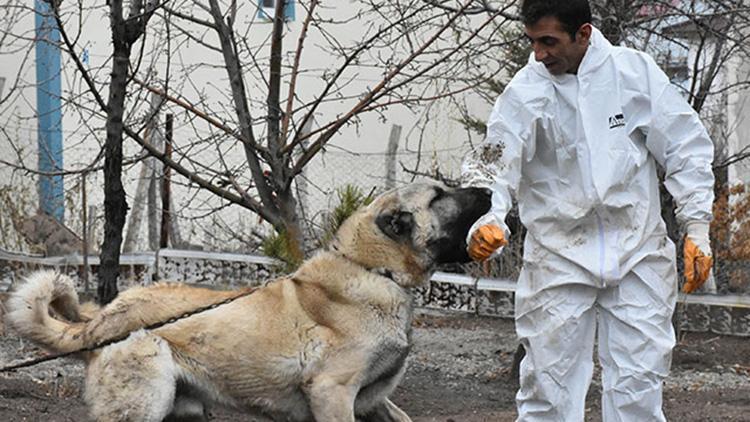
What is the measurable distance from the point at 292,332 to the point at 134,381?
74cm

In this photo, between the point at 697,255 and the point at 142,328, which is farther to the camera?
the point at 142,328

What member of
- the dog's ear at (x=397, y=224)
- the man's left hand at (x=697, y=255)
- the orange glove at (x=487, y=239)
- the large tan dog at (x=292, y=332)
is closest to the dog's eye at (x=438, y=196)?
the large tan dog at (x=292, y=332)

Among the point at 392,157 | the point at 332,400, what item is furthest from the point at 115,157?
the point at 392,157

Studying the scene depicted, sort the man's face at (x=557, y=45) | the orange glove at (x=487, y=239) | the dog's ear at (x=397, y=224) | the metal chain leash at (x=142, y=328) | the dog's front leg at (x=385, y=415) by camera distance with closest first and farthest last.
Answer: the orange glove at (x=487, y=239) → the man's face at (x=557, y=45) → the metal chain leash at (x=142, y=328) → the dog's ear at (x=397, y=224) → the dog's front leg at (x=385, y=415)

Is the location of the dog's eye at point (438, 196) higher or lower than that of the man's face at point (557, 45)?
lower

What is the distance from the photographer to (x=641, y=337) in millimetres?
5203

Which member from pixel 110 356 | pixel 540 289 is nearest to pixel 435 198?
pixel 540 289

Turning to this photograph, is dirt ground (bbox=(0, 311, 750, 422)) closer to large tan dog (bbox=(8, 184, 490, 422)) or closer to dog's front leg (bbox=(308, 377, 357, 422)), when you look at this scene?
large tan dog (bbox=(8, 184, 490, 422))

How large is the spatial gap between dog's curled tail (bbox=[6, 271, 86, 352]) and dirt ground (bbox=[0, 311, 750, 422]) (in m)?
1.41

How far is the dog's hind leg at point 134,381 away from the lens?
5.55 meters

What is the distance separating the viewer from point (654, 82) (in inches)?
207

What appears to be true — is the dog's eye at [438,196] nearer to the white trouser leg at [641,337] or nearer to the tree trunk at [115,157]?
the white trouser leg at [641,337]

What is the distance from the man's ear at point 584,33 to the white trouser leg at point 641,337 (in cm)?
95

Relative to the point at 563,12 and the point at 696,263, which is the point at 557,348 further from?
the point at 563,12
